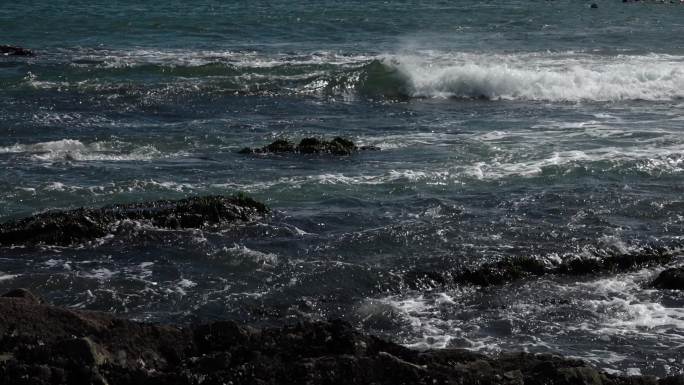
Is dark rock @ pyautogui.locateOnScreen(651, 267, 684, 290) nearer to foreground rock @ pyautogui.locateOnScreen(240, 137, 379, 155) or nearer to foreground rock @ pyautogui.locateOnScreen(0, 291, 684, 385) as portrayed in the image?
foreground rock @ pyautogui.locateOnScreen(0, 291, 684, 385)

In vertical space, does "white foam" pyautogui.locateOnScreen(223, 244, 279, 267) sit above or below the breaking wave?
below

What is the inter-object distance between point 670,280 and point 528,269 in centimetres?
174

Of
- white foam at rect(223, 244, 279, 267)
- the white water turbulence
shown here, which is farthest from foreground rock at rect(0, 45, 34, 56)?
white foam at rect(223, 244, 279, 267)

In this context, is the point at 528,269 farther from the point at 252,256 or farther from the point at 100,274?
the point at 100,274

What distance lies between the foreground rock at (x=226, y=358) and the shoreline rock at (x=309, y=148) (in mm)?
10507

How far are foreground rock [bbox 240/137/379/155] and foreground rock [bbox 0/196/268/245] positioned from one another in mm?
4522

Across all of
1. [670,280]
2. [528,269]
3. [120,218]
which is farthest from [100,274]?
[670,280]

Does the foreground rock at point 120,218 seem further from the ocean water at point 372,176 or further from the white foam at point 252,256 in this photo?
the white foam at point 252,256

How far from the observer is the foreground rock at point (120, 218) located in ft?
42.0

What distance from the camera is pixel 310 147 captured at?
18750 millimetres

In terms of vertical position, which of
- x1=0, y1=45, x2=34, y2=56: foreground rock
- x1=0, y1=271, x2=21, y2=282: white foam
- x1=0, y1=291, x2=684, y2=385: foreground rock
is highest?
x1=0, y1=291, x2=684, y2=385: foreground rock

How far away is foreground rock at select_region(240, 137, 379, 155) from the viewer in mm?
18625

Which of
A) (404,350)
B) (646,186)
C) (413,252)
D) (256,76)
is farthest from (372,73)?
(404,350)

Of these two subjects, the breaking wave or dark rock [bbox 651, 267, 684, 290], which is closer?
dark rock [bbox 651, 267, 684, 290]
